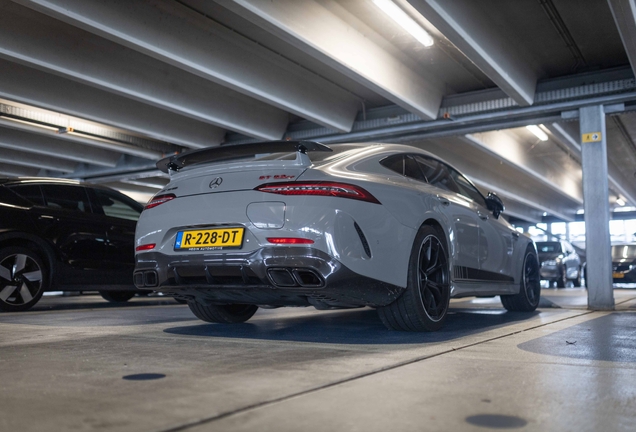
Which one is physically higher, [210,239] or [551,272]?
[551,272]

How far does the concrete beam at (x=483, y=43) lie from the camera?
21.7ft

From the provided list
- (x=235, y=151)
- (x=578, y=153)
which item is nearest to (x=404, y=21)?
(x=235, y=151)

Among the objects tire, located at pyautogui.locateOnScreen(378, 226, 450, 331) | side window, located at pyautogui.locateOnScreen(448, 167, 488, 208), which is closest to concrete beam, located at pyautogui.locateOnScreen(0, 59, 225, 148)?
side window, located at pyautogui.locateOnScreen(448, 167, 488, 208)

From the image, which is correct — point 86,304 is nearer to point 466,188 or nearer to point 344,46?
point 344,46

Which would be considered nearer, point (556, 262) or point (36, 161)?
point (36, 161)

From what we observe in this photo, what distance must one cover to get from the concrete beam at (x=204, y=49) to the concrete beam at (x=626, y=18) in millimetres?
4799

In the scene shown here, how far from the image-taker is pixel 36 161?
1636cm

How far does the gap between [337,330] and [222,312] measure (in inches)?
41.0

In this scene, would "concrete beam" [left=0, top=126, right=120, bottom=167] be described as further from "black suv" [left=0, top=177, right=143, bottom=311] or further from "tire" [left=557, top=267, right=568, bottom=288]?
"tire" [left=557, top=267, right=568, bottom=288]

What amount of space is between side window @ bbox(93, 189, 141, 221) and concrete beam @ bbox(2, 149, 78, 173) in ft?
32.5

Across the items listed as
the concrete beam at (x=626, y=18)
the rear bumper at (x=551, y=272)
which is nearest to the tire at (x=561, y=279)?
the rear bumper at (x=551, y=272)

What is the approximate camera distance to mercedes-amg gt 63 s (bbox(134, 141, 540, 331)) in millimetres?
3420

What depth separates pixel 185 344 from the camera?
3.42 meters

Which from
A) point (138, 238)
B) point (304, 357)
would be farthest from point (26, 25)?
point (304, 357)
